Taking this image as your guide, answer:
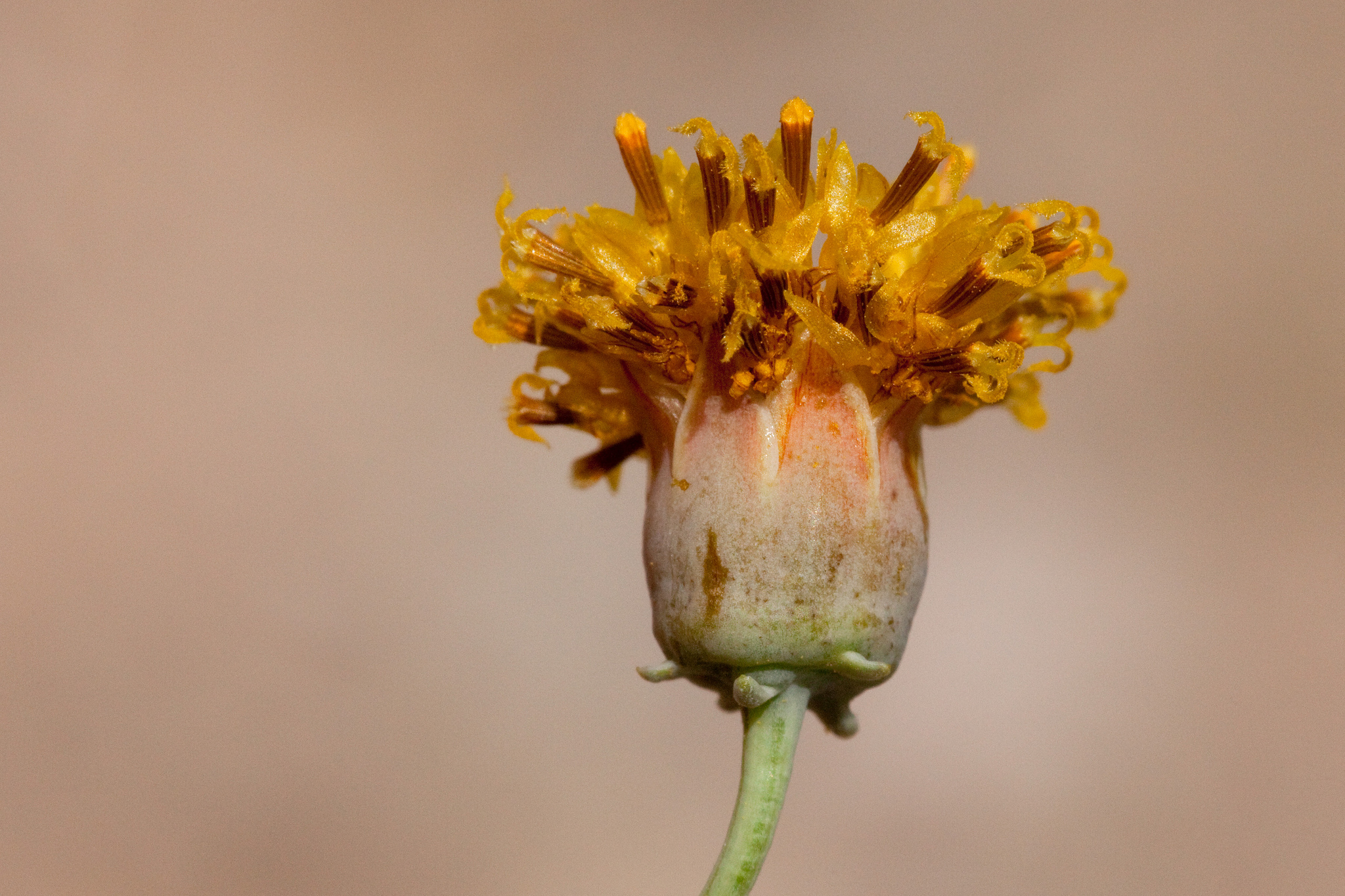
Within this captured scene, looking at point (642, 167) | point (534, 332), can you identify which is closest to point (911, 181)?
point (642, 167)

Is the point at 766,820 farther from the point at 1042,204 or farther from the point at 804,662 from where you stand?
the point at 1042,204

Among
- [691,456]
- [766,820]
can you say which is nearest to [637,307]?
[691,456]

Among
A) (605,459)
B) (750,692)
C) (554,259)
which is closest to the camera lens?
(750,692)

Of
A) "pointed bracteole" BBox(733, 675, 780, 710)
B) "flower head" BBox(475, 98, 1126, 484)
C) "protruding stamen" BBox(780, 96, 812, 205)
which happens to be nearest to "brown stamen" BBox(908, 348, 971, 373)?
"flower head" BBox(475, 98, 1126, 484)

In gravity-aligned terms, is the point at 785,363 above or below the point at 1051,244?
below

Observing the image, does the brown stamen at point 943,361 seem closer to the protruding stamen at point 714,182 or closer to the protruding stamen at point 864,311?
the protruding stamen at point 864,311

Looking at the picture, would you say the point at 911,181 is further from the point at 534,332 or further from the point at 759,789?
the point at 759,789

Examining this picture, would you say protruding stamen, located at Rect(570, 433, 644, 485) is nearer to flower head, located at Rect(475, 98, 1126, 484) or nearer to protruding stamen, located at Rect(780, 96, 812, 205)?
flower head, located at Rect(475, 98, 1126, 484)

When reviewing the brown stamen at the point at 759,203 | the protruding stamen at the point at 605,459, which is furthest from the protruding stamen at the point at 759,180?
the protruding stamen at the point at 605,459
